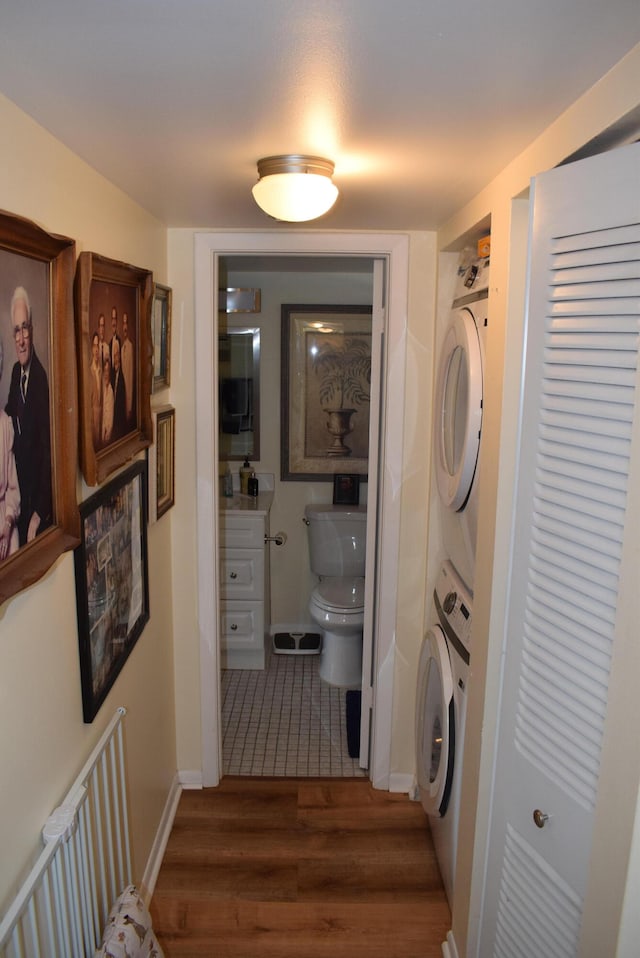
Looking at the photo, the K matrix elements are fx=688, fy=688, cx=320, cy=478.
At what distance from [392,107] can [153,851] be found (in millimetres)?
2296

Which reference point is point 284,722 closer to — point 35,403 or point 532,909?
point 532,909

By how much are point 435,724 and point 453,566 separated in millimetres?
531

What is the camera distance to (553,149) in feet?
4.24

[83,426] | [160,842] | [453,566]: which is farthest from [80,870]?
[453,566]

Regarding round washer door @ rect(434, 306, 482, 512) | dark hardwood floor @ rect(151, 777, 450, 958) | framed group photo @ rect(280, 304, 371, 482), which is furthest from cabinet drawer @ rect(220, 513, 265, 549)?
round washer door @ rect(434, 306, 482, 512)

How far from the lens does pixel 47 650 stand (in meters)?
1.38

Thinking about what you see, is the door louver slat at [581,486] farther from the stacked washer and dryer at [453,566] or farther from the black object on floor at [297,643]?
the black object on floor at [297,643]

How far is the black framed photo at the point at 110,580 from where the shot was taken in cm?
157

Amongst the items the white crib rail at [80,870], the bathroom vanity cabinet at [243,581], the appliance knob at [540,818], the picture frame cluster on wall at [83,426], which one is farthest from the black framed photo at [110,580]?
the bathroom vanity cabinet at [243,581]

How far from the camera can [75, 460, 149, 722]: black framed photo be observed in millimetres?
1572

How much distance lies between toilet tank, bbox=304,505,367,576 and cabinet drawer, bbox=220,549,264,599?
0.37m

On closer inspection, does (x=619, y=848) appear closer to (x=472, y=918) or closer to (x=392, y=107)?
(x=472, y=918)

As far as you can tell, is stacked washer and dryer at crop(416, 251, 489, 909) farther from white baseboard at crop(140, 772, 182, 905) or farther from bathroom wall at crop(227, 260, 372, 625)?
bathroom wall at crop(227, 260, 372, 625)

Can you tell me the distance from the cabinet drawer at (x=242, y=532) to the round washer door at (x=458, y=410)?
1.39 meters
